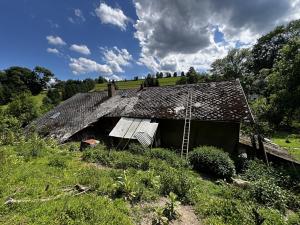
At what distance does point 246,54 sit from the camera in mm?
46312

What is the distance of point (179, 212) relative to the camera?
6.01 m

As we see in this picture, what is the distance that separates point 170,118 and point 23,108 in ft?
84.8

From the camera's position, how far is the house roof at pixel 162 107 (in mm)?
13711

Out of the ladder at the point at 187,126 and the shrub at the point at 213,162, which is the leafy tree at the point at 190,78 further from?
the shrub at the point at 213,162

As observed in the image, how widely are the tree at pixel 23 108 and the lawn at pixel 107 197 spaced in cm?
2297

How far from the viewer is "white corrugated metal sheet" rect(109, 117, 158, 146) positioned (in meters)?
13.7

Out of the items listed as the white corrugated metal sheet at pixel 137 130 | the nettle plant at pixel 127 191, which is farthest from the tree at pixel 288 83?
the nettle plant at pixel 127 191

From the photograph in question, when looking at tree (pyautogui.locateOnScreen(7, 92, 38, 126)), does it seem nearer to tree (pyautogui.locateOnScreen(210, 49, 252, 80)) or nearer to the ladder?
the ladder

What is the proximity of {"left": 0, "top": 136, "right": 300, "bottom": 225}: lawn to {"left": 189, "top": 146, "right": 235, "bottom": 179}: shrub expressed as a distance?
0.55 meters

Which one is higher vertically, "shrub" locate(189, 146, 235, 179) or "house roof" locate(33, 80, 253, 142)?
"house roof" locate(33, 80, 253, 142)

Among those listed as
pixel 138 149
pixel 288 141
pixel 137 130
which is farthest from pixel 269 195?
pixel 288 141

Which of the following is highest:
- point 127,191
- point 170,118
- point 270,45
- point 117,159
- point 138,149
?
point 270,45

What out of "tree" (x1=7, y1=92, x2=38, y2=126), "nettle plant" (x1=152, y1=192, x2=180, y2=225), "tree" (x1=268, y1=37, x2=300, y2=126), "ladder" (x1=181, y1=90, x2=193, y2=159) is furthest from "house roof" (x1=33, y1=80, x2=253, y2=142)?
"nettle plant" (x1=152, y1=192, x2=180, y2=225)

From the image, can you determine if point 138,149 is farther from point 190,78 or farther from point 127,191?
point 190,78
